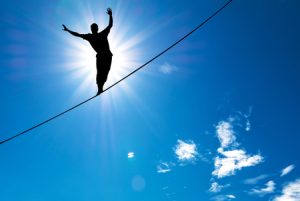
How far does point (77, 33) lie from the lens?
30.2 feet

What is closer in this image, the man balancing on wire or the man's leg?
the man balancing on wire

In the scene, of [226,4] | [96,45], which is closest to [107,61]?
[96,45]

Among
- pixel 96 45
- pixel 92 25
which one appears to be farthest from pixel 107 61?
pixel 92 25

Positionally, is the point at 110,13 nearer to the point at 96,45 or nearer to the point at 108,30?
the point at 108,30

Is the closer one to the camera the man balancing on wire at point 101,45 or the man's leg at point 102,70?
the man balancing on wire at point 101,45

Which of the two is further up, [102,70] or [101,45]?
[101,45]

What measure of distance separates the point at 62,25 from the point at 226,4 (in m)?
5.54

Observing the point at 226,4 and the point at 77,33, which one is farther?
the point at 226,4

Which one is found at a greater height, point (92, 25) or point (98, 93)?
point (92, 25)

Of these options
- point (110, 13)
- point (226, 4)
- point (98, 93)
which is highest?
point (226, 4)

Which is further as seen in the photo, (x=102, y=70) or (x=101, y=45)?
(x=102, y=70)

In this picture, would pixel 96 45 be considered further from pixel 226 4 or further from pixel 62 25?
pixel 226 4

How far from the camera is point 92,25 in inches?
364

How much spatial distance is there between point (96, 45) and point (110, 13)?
3.55ft
